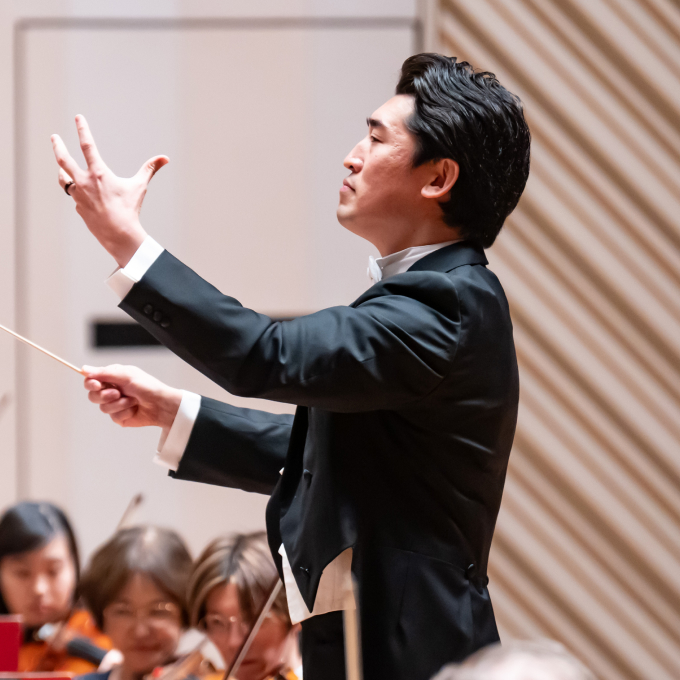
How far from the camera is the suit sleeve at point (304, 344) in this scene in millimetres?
907

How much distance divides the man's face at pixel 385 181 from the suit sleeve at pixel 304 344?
0.19 meters

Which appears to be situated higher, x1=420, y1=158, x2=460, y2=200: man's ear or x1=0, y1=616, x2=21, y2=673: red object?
x1=420, y1=158, x2=460, y2=200: man's ear

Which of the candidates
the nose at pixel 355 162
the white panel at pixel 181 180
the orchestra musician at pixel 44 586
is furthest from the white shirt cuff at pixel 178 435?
the white panel at pixel 181 180

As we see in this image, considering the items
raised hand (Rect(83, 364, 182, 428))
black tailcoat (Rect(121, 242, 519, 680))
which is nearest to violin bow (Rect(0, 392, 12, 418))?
raised hand (Rect(83, 364, 182, 428))

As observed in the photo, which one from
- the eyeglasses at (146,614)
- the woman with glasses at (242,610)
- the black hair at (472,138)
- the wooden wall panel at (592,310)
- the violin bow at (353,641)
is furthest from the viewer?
the wooden wall panel at (592,310)

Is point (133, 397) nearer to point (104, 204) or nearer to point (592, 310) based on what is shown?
point (104, 204)

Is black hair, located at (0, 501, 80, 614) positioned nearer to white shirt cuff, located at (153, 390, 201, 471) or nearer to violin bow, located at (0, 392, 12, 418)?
violin bow, located at (0, 392, 12, 418)

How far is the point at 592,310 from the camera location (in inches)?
90.3

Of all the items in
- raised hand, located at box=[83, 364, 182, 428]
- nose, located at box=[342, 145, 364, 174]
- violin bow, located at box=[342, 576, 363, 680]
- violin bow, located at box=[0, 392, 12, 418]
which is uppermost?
nose, located at box=[342, 145, 364, 174]

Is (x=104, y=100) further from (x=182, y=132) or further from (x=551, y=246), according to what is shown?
(x=551, y=246)

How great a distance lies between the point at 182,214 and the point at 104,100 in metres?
0.36

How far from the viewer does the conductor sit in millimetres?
927

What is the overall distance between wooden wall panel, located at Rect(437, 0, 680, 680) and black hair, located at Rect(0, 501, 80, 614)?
1.07 m

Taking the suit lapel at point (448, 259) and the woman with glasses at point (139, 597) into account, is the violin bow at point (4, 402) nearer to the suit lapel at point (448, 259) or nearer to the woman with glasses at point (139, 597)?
the woman with glasses at point (139, 597)
